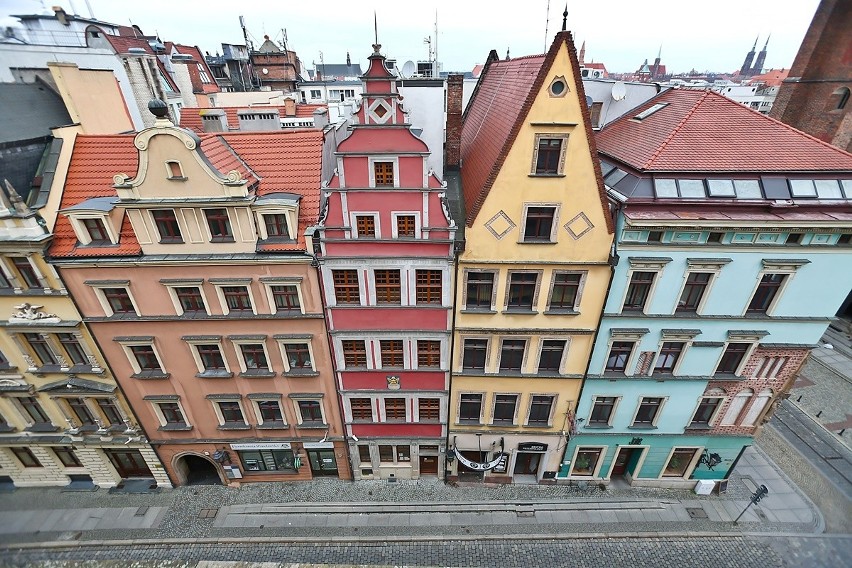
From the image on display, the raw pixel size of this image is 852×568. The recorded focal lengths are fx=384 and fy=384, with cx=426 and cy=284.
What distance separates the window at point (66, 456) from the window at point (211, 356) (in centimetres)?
1279

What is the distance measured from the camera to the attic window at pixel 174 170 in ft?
58.1

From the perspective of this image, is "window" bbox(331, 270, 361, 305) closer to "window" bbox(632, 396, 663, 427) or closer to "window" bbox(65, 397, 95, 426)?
"window" bbox(65, 397, 95, 426)

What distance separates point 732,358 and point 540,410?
10.9 metres

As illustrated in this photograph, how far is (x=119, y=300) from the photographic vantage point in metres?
20.2

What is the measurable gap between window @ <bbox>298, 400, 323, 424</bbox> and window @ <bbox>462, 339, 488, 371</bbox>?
9.46 meters

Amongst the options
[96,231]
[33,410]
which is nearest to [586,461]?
[96,231]

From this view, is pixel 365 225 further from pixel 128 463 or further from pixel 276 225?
pixel 128 463

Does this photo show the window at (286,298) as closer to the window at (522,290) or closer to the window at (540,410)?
the window at (522,290)

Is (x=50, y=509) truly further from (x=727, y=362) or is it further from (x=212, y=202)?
(x=727, y=362)

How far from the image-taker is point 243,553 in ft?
→ 74.9

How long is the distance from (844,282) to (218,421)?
114 ft

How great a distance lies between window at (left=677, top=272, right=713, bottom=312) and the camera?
1912cm

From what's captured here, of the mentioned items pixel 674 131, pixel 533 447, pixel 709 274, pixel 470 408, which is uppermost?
pixel 674 131

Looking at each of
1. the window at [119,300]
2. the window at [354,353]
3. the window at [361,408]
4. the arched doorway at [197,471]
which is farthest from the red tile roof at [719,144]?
the arched doorway at [197,471]
